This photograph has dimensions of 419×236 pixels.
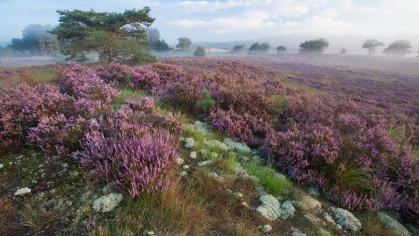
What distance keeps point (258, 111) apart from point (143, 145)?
398 cm

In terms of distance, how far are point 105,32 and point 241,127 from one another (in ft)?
69.6

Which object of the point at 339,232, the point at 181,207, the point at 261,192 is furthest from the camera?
the point at 261,192

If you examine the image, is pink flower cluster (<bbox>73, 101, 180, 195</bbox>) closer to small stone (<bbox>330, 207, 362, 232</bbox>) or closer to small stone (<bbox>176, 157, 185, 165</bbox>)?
small stone (<bbox>176, 157, 185, 165</bbox>)

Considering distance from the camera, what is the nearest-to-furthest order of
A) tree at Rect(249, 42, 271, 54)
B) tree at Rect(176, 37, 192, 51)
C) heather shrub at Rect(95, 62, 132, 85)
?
heather shrub at Rect(95, 62, 132, 85) < tree at Rect(176, 37, 192, 51) < tree at Rect(249, 42, 271, 54)

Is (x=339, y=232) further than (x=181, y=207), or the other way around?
(x=339, y=232)

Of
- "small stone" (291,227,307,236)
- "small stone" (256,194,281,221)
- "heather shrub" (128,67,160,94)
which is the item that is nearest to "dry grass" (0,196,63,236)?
"small stone" (256,194,281,221)

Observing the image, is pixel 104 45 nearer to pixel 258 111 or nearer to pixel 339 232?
pixel 258 111

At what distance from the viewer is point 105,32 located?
20.0 meters

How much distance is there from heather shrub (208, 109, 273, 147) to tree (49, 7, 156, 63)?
19233mm

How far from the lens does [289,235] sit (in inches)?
82.9

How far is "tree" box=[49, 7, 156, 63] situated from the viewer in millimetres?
19609

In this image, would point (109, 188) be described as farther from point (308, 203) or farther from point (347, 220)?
point (347, 220)

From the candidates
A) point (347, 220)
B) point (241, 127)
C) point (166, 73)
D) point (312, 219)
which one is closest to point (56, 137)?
point (241, 127)

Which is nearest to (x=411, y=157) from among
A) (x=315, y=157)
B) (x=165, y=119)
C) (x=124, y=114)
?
(x=315, y=157)
